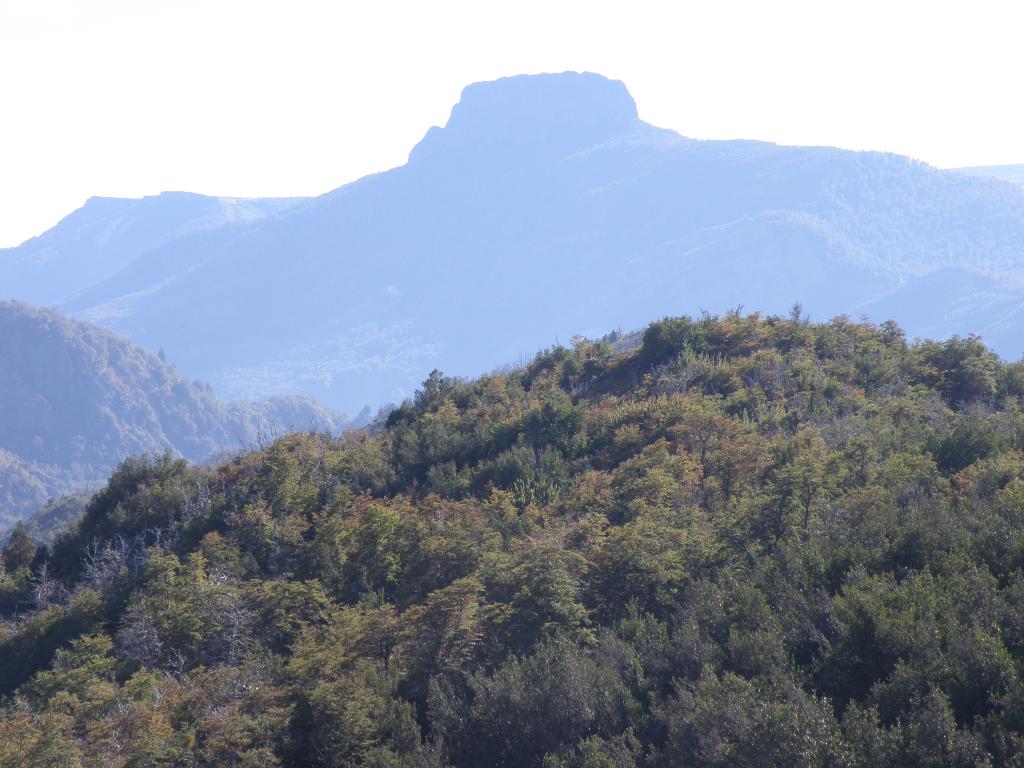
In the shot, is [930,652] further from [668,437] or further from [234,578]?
[234,578]

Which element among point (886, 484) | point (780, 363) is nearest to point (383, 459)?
point (780, 363)

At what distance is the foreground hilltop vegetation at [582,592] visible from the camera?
14.3 metres

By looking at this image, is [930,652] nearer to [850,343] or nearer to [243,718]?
[243,718]

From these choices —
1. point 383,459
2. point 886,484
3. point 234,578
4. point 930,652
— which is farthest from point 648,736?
point 383,459

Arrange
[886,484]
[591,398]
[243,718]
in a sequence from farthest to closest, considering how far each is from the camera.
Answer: [591,398], [886,484], [243,718]

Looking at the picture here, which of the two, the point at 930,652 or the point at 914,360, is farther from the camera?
the point at 914,360

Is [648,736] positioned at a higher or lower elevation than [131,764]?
lower

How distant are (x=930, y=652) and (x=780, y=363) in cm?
2482

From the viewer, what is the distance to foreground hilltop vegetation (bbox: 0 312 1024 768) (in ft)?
46.9

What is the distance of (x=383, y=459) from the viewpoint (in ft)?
121

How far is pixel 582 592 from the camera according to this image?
20.8 meters

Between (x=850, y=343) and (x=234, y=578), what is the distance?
28.0m

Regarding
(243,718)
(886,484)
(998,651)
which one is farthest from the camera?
(886,484)

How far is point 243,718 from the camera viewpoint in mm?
16719
